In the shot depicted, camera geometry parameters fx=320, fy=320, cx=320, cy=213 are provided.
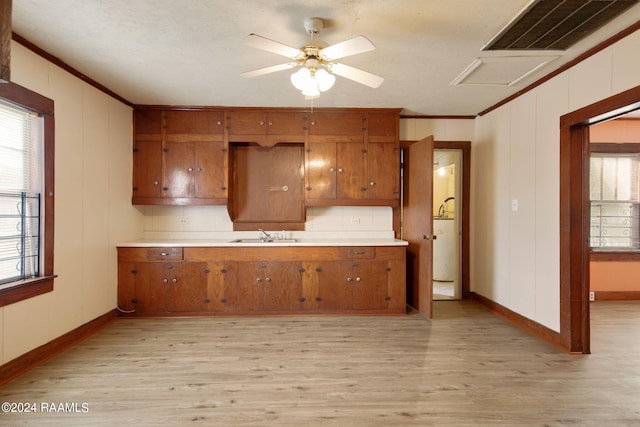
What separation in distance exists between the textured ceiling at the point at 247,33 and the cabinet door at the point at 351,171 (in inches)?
29.5

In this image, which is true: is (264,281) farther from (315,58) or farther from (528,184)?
(528,184)

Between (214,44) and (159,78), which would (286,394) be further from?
(159,78)

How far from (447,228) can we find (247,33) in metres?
4.19

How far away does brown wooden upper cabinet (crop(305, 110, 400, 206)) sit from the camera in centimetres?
404

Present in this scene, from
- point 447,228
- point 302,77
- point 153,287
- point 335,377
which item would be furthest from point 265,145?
point 447,228

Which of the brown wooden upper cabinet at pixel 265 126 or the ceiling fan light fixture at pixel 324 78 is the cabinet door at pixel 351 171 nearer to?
the brown wooden upper cabinet at pixel 265 126

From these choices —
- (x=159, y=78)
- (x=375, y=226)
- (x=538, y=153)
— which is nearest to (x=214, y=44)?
(x=159, y=78)

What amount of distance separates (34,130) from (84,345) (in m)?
1.93

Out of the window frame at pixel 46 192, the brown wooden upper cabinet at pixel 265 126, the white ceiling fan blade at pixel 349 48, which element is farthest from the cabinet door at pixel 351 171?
the window frame at pixel 46 192

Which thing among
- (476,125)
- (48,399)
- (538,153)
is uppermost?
(476,125)

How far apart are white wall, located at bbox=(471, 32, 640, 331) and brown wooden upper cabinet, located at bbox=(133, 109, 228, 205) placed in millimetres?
3330

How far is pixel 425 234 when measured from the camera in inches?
144

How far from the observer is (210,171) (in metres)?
3.98

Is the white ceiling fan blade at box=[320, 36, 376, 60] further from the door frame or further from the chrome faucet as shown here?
the door frame
